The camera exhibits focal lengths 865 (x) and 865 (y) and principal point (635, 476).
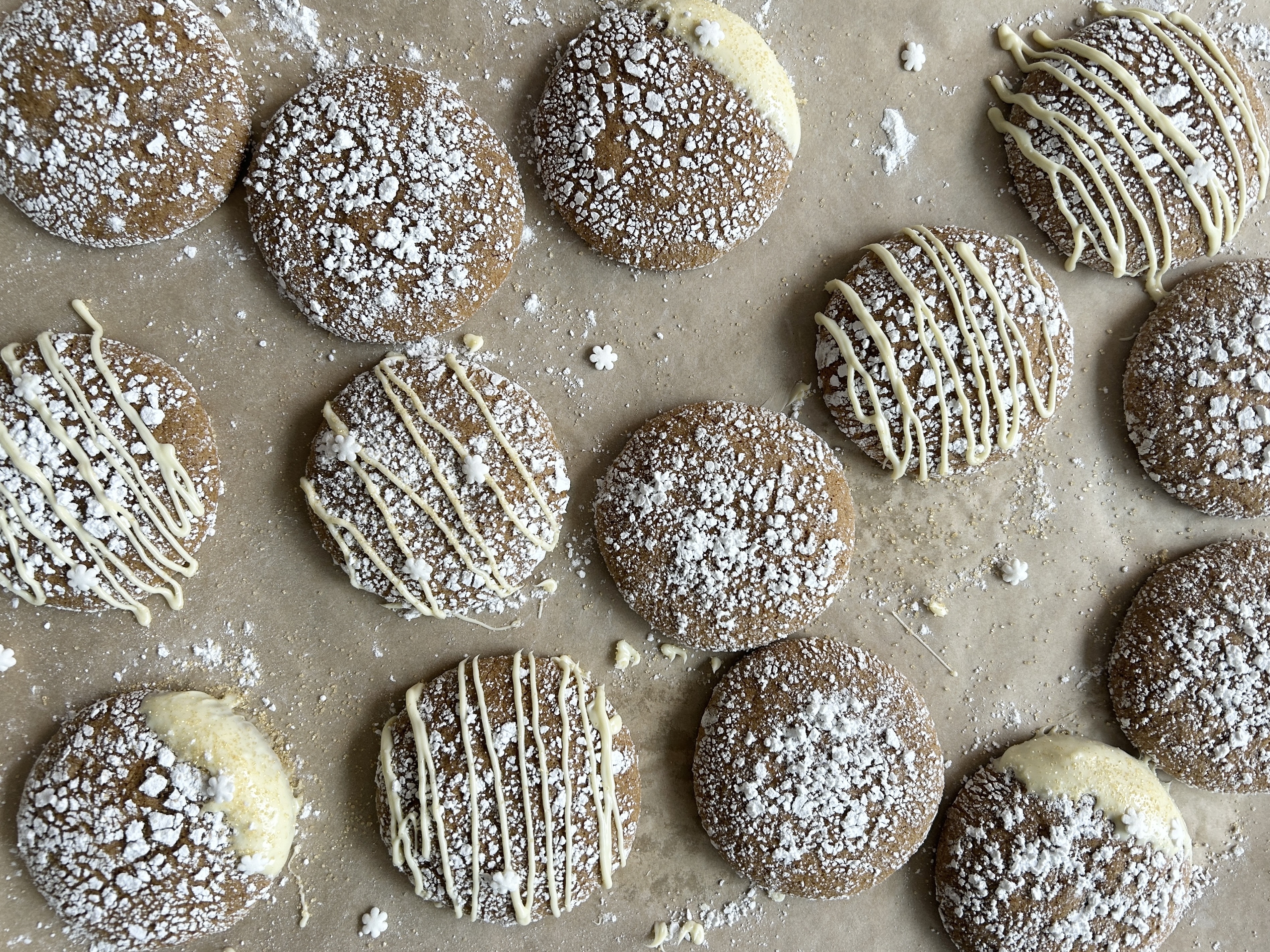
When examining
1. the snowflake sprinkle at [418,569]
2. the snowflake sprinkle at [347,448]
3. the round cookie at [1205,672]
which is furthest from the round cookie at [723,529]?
the round cookie at [1205,672]

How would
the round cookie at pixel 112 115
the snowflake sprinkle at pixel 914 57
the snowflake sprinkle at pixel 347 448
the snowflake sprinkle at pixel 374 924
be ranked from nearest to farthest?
1. the round cookie at pixel 112 115
2. the snowflake sprinkle at pixel 347 448
3. the snowflake sprinkle at pixel 374 924
4. the snowflake sprinkle at pixel 914 57

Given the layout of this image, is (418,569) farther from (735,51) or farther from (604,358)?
(735,51)

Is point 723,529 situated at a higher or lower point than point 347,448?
lower

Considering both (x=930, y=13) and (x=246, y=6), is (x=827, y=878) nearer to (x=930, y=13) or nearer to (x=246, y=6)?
(x=930, y=13)

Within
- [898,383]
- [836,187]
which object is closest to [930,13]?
[836,187]

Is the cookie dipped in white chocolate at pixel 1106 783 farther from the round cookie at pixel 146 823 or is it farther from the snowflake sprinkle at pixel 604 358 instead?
the round cookie at pixel 146 823

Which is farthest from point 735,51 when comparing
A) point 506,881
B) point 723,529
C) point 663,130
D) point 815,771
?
point 506,881
